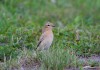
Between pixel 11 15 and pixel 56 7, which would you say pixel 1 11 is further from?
pixel 56 7

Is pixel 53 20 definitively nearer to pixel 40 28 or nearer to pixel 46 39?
pixel 40 28

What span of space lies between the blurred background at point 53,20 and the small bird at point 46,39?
16 cm

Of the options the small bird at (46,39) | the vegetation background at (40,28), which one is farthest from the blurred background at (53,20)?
the small bird at (46,39)

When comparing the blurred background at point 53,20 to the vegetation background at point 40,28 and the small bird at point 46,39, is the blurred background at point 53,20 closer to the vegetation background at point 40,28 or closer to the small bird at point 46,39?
the vegetation background at point 40,28

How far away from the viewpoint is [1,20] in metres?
11.7

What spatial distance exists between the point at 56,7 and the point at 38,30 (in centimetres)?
484

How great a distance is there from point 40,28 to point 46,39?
1.29 m

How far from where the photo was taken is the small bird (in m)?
10.0

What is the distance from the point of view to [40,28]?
1143 centimetres

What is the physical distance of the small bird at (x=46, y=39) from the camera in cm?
1001

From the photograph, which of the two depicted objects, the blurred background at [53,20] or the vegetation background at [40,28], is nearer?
the vegetation background at [40,28]

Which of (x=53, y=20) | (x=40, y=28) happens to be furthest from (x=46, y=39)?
(x=53, y=20)

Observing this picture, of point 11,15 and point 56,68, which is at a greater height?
point 11,15

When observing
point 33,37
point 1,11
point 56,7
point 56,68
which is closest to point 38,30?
point 33,37
